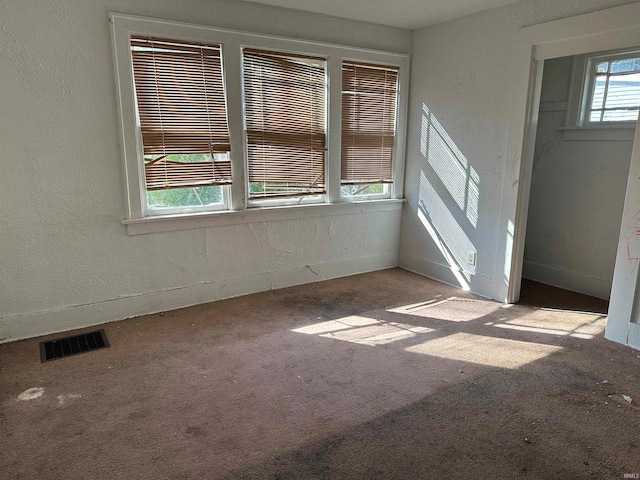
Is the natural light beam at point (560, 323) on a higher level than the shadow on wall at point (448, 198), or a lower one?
lower

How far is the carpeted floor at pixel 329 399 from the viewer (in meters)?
1.84

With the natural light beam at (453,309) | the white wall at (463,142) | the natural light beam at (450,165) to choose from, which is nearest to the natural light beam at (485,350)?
the natural light beam at (453,309)

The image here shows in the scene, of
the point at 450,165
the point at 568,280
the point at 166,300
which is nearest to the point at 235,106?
the point at 166,300

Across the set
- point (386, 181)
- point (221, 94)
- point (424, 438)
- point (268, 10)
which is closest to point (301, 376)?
point (424, 438)

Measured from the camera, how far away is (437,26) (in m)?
3.95

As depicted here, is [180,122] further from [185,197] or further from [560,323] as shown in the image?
[560,323]

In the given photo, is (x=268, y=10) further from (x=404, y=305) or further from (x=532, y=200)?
(x=532, y=200)

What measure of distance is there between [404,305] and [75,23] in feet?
10.3

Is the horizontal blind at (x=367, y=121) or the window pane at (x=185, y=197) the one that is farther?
the horizontal blind at (x=367, y=121)

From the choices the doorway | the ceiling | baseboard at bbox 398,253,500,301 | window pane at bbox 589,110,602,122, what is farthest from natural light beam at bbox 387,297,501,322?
the ceiling

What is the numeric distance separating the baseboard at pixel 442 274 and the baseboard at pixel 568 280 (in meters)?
0.84

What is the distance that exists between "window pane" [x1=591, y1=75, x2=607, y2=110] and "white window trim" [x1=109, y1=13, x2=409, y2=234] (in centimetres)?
164

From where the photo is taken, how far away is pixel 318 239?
13.5 ft

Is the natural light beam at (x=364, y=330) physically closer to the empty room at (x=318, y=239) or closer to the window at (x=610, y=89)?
the empty room at (x=318, y=239)
